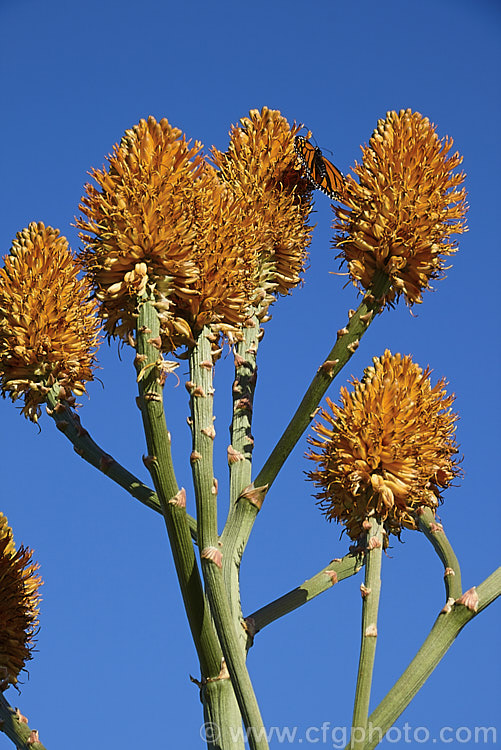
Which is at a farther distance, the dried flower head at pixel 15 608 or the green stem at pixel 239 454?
the dried flower head at pixel 15 608

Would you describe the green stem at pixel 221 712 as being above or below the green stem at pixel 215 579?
below

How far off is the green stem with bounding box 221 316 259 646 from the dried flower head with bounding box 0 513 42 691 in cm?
115

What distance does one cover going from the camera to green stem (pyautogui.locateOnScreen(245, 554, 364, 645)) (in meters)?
3.37

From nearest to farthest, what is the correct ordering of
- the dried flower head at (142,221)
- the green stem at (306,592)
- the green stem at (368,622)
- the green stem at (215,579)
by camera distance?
1. the dried flower head at (142,221)
2. the green stem at (215,579)
3. the green stem at (368,622)
4. the green stem at (306,592)

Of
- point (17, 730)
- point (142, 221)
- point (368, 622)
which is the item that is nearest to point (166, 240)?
point (142, 221)

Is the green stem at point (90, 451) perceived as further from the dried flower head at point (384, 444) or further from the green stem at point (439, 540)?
the green stem at point (439, 540)

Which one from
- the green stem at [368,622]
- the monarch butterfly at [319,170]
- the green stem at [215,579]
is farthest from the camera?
the monarch butterfly at [319,170]

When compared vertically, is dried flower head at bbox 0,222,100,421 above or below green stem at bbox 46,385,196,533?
above

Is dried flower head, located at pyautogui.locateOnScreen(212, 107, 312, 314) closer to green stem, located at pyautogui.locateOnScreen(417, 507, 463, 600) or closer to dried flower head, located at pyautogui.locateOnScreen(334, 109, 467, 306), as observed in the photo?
dried flower head, located at pyautogui.locateOnScreen(334, 109, 467, 306)

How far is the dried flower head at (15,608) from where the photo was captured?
12.3 ft

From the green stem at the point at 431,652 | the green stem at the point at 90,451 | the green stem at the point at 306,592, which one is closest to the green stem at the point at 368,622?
the green stem at the point at 431,652

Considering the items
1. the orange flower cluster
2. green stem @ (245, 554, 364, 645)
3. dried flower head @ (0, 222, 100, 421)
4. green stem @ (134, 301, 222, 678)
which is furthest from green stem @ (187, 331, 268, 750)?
dried flower head @ (0, 222, 100, 421)

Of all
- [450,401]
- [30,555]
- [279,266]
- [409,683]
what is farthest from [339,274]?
[30,555]

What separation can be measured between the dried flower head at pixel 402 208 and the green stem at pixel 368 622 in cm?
99
